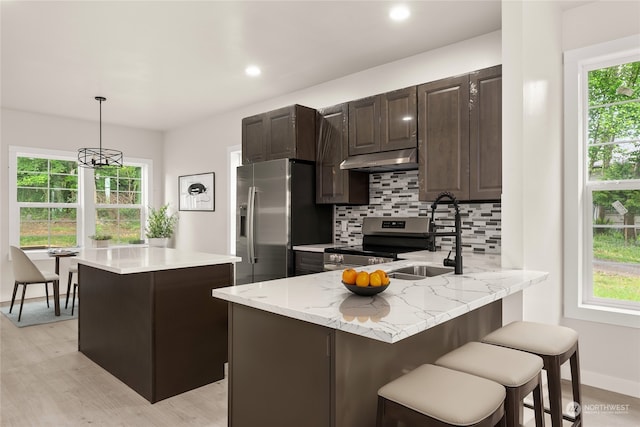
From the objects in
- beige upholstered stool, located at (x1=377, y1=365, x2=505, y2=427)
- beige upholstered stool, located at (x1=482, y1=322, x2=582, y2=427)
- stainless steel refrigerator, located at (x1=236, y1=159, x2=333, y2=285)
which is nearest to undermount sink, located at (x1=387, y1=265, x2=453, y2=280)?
beige upholstered stool, located at (x1=482, y1=322, x2=582, y2=427)

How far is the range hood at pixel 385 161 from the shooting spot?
341 centimetres

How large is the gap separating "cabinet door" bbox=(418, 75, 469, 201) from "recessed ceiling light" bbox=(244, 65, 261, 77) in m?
1.73

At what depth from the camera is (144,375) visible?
264 centimetres

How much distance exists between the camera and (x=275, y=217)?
415 centimetres

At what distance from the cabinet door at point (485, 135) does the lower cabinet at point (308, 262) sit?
1522mm

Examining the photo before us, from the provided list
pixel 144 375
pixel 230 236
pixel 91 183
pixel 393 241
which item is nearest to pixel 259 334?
pixel 144 375

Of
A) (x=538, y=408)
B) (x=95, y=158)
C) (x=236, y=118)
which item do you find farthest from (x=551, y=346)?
(x=95, y=158)

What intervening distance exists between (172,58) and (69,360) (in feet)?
9.44

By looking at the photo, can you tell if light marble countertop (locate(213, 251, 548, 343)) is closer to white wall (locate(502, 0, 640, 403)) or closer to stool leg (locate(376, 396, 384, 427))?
stool leg (locate(376, 396, 384, 427))

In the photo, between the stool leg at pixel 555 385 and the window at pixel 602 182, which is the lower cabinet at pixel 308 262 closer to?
the window at pixel 602 182

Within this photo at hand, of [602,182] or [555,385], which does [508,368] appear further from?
[602,182]

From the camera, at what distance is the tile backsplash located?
3346 millimetres

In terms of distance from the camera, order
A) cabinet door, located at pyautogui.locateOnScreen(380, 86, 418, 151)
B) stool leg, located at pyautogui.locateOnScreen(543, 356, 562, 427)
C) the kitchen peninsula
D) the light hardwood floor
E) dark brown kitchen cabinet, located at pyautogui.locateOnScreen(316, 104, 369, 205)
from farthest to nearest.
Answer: dark brown kitchen cabinet, located at pyautogui.locateOnScreen(316, 104, 369, 205), cabinet door, located at pyautogui.locateOnScreen(380, 86, 418, 151), the kitchen peninsula, the light hardwood floor, stool leg, located at pyautogui.locateOnScreen(543, 356, 562, 427)

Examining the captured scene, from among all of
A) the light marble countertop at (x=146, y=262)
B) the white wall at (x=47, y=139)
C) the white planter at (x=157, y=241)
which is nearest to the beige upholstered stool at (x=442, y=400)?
the light marble countertop at (x=146, y=262)
